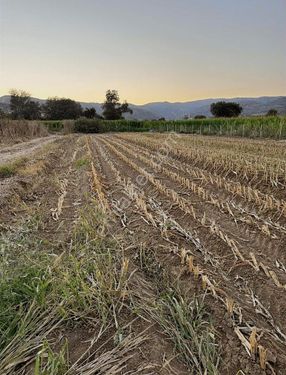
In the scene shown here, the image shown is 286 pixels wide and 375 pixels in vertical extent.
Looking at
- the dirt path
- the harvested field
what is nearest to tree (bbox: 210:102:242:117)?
the dirt path

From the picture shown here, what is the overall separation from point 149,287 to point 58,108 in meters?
76.9

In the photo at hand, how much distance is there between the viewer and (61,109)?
76.4m

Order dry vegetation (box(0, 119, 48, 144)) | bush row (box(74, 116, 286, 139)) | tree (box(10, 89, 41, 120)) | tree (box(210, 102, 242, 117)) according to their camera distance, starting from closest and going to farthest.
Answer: bush row (box(74, 116, 286, 139)) < dry vegetation (box(0, 119, 48, 144)) < tree (box(210, 102, 242, 117)) < tree (box(10, 89, 41, 120))

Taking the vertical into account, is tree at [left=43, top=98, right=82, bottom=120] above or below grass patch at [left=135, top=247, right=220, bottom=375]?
below

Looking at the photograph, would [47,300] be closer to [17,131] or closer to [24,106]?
[17,131]

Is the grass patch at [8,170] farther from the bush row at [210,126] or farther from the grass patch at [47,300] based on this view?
the bush row at [210,126]

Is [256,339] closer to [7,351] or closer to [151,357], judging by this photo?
[151,357]

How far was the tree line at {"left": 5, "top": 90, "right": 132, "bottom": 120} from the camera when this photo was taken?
75750 mm

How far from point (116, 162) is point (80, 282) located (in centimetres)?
1047

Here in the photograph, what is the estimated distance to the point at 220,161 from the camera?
34.7 ft

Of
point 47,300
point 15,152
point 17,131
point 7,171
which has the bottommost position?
point 17,131

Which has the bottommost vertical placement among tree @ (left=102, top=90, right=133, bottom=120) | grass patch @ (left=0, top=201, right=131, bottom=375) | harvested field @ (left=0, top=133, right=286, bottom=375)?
tree @ (left=102, top=90, right=133, bottom=120)

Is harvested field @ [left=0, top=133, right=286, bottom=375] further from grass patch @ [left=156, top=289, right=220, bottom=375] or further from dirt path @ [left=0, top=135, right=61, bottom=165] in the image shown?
dirt path @ [left=0, top=135, right=61, bottom=165]

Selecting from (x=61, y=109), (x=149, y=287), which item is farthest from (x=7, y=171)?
(x=61, y=109)
